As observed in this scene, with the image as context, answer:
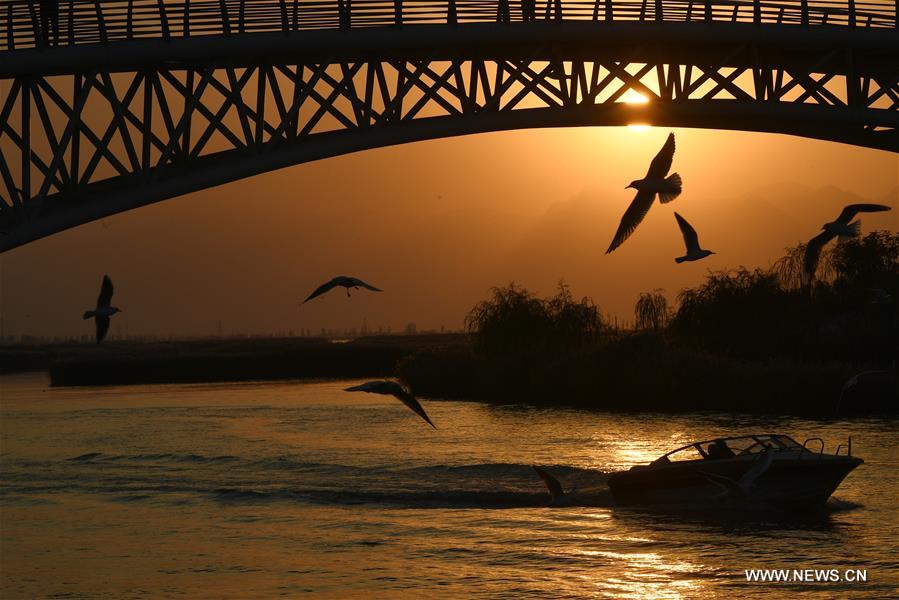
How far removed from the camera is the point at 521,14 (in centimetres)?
3841

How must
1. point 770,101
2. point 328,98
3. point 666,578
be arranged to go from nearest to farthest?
1. point 666,578
2. point 328,98
3. point 770,101

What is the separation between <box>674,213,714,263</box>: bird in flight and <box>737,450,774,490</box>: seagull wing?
3.97 meters

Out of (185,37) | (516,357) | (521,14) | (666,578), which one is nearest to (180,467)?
(185,37)

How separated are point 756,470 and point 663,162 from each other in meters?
6.26

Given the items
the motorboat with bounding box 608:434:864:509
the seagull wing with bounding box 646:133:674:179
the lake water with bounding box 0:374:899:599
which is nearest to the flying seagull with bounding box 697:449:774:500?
the motorboat with bounding box 608:434:864:509

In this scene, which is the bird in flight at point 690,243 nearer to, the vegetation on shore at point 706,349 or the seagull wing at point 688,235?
the seagull wing at point 688,235

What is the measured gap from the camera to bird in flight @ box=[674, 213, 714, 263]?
22.8m

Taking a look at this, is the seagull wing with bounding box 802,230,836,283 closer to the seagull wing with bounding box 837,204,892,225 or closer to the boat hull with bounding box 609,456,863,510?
the seagull wing with bounding box 837,204,892,225

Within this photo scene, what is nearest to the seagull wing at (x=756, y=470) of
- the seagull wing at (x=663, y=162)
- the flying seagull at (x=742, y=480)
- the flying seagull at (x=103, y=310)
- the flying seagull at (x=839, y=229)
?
the flying seagull at (x=742, y=480)

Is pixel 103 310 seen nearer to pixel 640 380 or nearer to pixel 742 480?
pixel 742 480

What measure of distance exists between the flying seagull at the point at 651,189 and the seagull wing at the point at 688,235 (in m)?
2.04

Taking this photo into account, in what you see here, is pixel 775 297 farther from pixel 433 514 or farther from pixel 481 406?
pixel 433 514

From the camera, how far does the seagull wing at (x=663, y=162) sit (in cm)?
2116

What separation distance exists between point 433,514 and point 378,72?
14040mm
